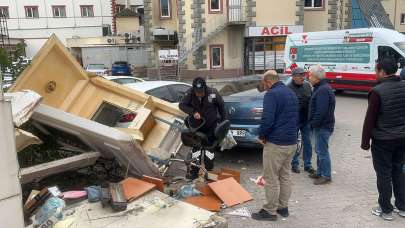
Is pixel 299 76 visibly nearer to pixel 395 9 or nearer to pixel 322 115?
pixel 322 115

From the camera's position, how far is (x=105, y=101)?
634cm

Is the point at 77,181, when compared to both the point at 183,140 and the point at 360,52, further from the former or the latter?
the point at 360,52

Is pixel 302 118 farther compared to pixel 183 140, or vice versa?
pixel 302 118

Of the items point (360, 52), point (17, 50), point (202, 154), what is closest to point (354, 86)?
point (360, 52)

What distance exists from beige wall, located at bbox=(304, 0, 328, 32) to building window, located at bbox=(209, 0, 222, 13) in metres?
5.95

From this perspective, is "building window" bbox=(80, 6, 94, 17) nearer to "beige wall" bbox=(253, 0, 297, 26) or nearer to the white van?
"beige wall" bbox=(253, 0, 297, 26)

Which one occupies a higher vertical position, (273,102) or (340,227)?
(273,102)

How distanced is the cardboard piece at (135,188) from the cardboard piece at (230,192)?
3.30 feet

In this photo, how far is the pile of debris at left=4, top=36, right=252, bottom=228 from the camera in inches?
154

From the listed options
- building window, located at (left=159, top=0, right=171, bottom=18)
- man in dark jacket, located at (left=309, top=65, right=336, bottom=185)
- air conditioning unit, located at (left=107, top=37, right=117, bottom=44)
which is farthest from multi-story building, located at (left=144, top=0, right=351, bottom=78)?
man in dark jacket, located at (left=309, top=65, right=336, bottom=185)

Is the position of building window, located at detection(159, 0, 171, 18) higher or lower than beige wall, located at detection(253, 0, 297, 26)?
higher

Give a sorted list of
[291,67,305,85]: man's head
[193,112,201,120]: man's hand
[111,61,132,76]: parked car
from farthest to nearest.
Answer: [111,61,132,76]: parked car, [291,67,305,85]: man's head, [193,112,201,120]: man's hand

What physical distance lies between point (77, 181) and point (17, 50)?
9.07ft

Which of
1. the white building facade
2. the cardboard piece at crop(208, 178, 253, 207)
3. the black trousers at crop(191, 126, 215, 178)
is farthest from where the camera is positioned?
the white building facade
